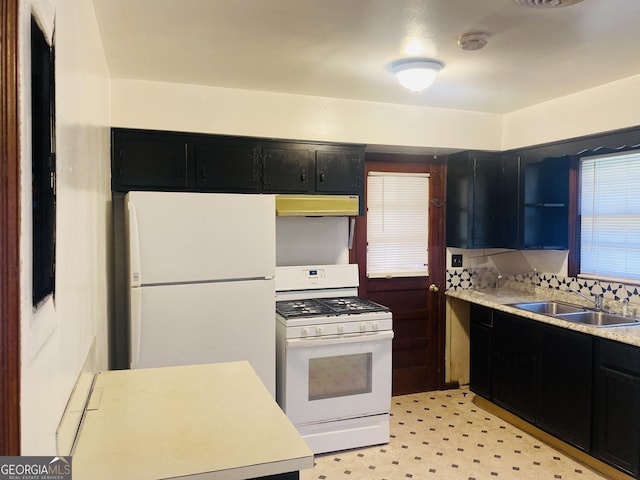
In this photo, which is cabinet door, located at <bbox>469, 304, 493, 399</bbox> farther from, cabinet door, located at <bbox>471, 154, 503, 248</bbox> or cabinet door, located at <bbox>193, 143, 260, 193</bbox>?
cabinet door, located at <bbox>193, 143, 260, 193</bbox>

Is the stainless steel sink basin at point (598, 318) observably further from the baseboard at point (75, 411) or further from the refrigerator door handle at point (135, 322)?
the baseboard at point (75, 411)

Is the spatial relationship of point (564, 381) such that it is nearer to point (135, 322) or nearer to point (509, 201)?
point (509, 201)

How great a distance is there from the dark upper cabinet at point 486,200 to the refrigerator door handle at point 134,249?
2580mm

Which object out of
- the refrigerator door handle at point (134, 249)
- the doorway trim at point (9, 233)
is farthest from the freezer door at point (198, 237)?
the doorway trim at point (9, 233)

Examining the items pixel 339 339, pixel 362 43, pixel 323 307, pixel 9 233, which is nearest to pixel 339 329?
pixel 339 339

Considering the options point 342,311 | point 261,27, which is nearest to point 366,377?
point 342,311

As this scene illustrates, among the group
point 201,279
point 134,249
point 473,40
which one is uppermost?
point 473,40

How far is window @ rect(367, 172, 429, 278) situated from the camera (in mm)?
4078

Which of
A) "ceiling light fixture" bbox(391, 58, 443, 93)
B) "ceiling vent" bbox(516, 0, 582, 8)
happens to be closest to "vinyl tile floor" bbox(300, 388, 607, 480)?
"ceiling light fixture" bbox(391, 58, 443, 93)

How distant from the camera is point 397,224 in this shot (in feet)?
13.6

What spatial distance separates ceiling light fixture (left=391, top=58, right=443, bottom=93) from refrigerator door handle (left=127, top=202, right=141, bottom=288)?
5.37 feet

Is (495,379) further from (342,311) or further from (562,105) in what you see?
(562,105)

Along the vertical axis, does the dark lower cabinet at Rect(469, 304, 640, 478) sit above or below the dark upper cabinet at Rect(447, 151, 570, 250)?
below

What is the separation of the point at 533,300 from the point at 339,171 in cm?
182
